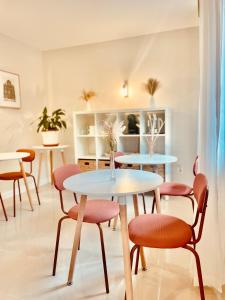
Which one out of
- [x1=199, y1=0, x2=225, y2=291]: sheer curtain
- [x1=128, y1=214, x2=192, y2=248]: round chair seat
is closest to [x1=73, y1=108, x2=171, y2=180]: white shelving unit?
[x1=199, y1=0, x2=225, y2=291]: sheer curtain

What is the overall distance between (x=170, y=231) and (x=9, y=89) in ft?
11.2

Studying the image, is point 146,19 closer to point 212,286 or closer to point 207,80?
point 207,80

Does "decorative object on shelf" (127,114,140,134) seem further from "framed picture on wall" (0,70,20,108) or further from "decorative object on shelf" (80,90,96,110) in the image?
"framed picture on wall" (0,70,20,108)

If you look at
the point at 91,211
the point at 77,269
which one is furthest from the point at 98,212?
the point at 77,269

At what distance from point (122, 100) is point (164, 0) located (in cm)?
173

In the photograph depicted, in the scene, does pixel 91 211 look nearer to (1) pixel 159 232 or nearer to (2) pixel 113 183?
(2) pixel 113 183

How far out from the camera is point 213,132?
160 cm

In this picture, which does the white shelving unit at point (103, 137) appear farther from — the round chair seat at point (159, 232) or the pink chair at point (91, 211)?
the round chair seat at point (159, 232)

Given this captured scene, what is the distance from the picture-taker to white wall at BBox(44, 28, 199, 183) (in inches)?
149

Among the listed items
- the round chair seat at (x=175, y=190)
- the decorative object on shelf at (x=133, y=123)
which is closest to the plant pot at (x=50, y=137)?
the decorative object on shelf at (x=133, y=123)

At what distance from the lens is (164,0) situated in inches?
110

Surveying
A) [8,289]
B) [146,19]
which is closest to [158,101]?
[146,19]

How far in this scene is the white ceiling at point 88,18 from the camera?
9.32 ft

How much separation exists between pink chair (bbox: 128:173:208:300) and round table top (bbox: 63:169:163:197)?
0.84 feet
